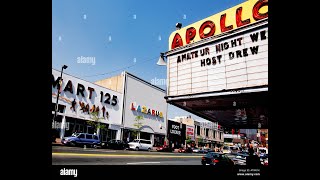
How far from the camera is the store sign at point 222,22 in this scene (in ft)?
17.1

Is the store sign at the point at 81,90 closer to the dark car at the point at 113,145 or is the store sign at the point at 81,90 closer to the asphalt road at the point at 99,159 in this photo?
the dark car at the point at 113,145

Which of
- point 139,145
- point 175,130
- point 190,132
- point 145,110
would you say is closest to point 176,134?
point 175,130

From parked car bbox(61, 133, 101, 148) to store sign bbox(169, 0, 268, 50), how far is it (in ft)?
51.5

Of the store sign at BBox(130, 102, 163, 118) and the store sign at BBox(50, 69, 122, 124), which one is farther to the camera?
the store sign at BBox(130, 102, 163, 118)

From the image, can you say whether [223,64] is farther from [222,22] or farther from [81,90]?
[81,90]

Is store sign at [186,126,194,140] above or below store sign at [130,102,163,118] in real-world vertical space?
below

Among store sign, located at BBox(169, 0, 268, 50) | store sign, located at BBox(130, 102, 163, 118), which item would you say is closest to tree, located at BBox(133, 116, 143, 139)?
store sign, located at BBox(130, 102, 163, 118)

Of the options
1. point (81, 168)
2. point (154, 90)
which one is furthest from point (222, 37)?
point (154, 90)

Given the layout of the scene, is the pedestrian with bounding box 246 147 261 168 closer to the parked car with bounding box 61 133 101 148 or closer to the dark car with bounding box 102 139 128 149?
the parked car with bounding box 61 133 101 148

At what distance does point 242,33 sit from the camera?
5.49 metres

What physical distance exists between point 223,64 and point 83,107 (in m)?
22.9

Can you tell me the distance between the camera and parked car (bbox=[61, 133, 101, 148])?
19312 mm
